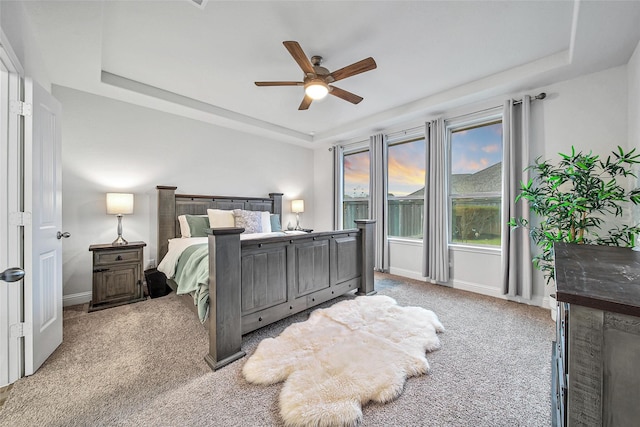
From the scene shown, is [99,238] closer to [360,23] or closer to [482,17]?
[360,23]

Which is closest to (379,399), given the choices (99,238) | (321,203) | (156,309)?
(156,309)

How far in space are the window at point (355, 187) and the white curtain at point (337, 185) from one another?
0.12 m

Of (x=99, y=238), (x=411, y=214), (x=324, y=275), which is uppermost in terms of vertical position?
(x=411, y=214)

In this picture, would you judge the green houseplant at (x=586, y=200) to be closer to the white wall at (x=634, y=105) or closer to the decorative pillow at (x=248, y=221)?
the white wall at (x=634, y=105)

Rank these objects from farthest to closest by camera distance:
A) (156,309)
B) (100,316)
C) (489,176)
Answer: (489,176) → (156,309) → (100,316)

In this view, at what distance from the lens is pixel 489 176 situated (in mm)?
3592

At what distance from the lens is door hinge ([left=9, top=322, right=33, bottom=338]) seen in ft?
5.54

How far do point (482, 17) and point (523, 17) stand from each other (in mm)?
335

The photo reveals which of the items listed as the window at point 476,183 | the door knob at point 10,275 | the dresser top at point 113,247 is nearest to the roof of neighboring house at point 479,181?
the window at point 476,183

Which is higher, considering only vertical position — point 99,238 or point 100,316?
point 99,238

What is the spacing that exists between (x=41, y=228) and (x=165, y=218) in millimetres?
1776

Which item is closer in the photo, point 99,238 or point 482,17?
point 482,17

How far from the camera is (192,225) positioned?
11.9 ft

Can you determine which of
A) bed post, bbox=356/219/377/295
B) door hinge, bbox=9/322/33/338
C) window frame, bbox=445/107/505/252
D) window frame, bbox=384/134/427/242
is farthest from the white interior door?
window frame, bbox=445/107/505/252
